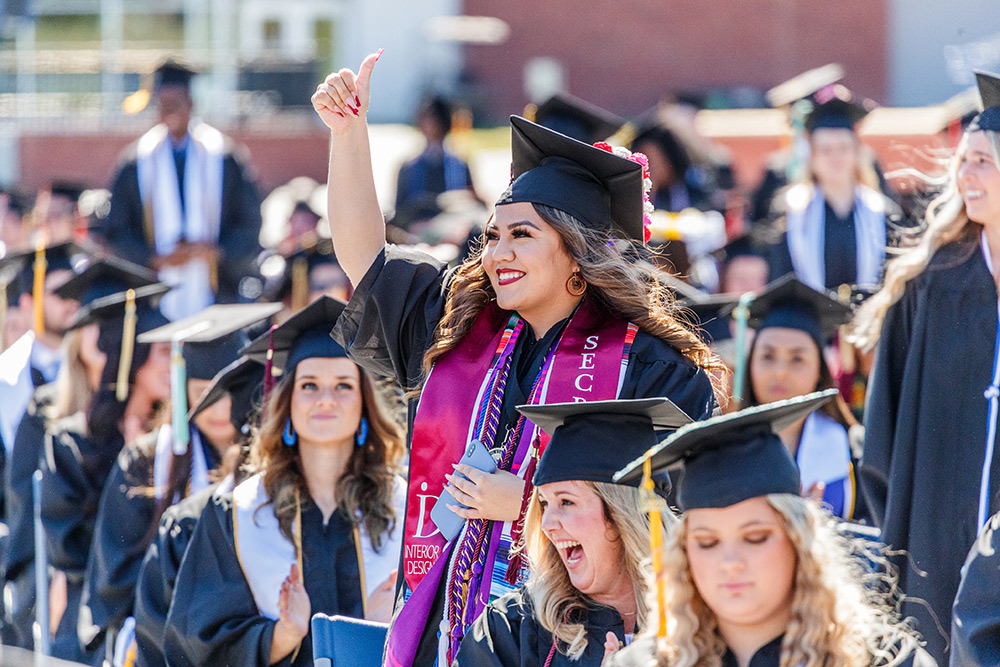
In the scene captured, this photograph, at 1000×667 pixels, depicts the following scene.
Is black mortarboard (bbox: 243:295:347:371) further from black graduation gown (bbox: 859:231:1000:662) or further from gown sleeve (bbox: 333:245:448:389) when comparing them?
black graduation gown (bbox: 859:231:1000:662)

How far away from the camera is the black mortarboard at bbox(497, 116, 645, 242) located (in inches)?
147

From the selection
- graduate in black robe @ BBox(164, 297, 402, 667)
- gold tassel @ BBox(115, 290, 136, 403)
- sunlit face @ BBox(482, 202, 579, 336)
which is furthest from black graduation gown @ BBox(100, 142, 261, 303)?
sunlit face @ BBox(482, 202, 579, 336)

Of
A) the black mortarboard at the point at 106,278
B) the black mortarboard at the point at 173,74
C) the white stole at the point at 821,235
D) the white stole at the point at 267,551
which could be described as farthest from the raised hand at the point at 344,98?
the black mortarboard at the point at 173,74

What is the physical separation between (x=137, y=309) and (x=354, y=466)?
2.19 meters

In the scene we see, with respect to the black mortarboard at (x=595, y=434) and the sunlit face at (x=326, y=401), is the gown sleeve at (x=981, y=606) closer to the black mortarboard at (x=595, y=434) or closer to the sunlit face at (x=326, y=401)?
the black mortarboard at (x=595, y=434)

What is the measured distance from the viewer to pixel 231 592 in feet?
14.9

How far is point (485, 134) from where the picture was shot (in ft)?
93.3

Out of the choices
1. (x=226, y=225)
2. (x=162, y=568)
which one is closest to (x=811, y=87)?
(x=226, y=225)

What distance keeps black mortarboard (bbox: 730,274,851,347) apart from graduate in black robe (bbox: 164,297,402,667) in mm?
1999

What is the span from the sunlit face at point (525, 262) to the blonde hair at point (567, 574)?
2.02 ft

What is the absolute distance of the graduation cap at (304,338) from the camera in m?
4.88

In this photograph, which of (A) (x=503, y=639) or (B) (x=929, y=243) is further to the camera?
(B) (x=929, y=243)

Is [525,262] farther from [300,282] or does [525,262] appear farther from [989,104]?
[300,282]

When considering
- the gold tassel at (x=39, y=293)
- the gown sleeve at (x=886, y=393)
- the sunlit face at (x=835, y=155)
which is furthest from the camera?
the sunlit face at (x=835, y=155)
